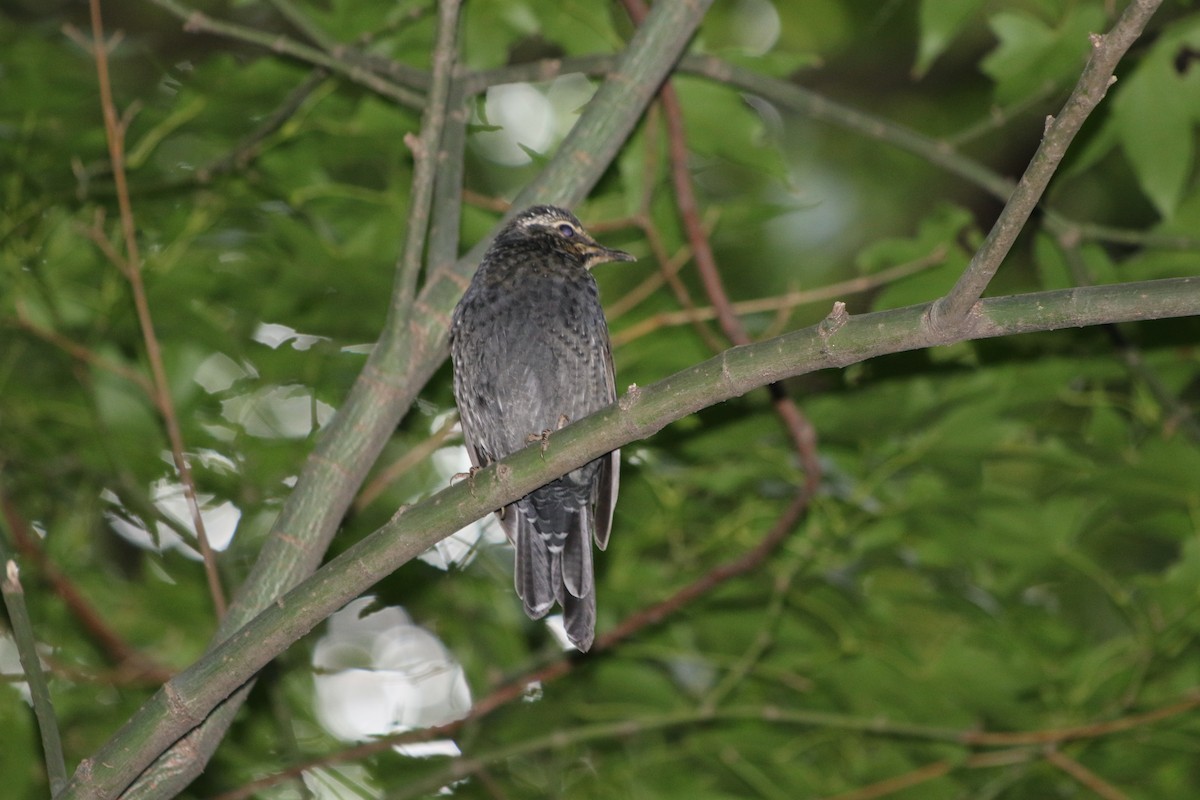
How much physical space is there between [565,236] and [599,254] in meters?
0.15

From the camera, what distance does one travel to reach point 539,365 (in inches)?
186

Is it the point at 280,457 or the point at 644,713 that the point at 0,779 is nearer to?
the point at 280,457

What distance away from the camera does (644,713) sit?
15.6 feet

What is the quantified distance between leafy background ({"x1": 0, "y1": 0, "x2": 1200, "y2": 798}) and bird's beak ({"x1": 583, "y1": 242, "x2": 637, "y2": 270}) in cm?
10

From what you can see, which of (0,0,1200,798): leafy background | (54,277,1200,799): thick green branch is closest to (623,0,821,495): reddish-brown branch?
(0,0,1200,798): leafy background

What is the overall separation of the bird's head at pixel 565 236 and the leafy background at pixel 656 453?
103 mm

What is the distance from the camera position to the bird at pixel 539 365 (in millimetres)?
4551

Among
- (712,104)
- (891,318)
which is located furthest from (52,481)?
(891,318)

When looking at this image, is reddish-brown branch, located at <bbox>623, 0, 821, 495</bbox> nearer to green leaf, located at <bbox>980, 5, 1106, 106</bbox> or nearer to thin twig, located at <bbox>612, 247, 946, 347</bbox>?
thin twig, located at <bbox>612, 247, 946, 347</bbox>

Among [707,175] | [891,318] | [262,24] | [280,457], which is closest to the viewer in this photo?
[891,318]

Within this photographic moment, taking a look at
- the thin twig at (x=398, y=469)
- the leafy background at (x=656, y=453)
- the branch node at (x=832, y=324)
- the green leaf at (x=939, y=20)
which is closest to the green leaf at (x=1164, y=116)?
the leafy background at (x=656, y=453)

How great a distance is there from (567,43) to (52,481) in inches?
104

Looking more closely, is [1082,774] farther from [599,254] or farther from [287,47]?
[287,47]

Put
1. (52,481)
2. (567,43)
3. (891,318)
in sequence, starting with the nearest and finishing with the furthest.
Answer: (891,318) < (567,43) < (52,481)
